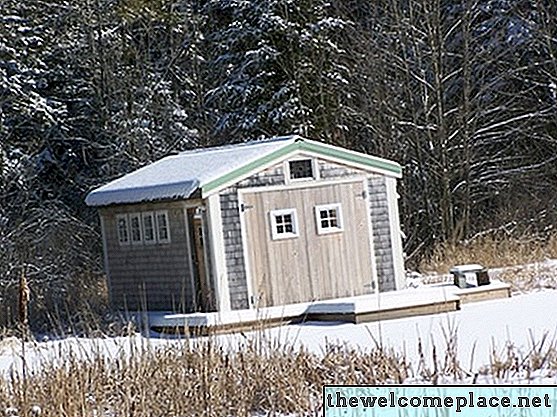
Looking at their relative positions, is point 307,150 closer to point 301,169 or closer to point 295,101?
point 301,169

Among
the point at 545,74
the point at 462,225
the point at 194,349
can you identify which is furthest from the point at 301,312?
the point at 545,74

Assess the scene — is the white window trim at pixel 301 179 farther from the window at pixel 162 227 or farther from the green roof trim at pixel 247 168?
the window at pixel 162 227

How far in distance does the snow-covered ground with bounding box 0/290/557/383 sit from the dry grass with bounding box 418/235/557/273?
11.1 feet

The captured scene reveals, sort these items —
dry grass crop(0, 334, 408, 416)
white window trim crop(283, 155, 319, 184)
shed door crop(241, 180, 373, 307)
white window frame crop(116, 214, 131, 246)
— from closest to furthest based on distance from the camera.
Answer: dry grass crop(0, 334, 408, 416) → shed door crop(241, 180, 373, 307) → white window trim crop(283, 155, 319, 184) → white window frame crop(116, 214, 131, 246)

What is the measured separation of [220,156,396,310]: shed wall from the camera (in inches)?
674

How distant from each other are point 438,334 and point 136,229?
6.94 meters

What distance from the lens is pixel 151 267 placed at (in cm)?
1833

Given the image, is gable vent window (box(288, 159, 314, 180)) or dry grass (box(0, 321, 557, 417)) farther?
gable vent window (box(288, 159, 314, 180))

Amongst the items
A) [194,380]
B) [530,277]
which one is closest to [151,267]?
[530,277]

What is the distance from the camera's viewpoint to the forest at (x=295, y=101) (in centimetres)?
2527

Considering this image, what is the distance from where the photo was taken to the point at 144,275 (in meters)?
18.5

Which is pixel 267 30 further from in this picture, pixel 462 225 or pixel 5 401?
pixel 5 401

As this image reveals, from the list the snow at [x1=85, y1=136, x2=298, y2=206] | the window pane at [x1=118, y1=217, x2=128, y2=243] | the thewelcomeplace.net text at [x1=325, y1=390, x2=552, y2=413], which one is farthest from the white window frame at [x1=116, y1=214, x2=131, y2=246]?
the thewelcomeplace.net text at [x1=325, y1=390, x2=552, y2=413]

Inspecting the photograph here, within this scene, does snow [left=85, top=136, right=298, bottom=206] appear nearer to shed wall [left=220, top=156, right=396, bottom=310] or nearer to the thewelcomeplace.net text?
shed wall [left=220, top=156, right=396, bottom=310]
